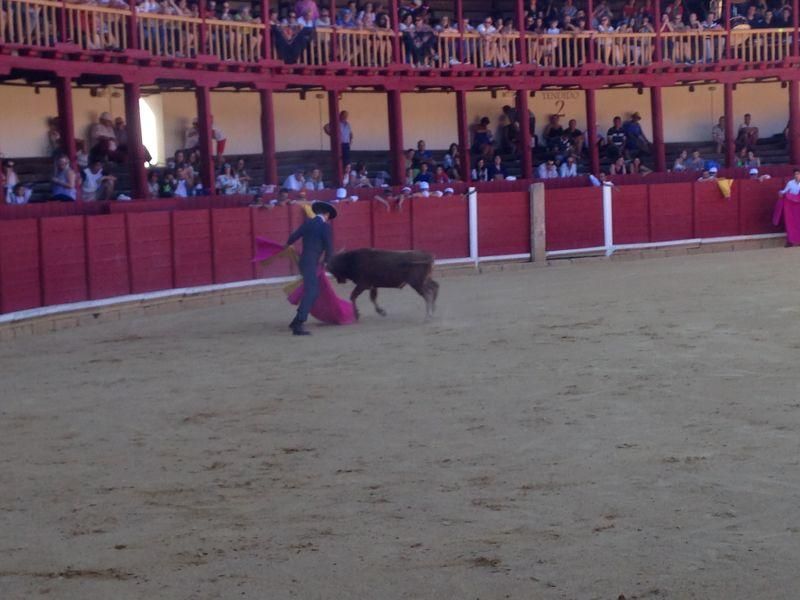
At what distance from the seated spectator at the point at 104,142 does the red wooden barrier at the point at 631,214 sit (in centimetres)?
827

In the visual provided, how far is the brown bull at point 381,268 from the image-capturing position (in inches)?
530

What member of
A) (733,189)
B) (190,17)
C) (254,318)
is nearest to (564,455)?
(254,318)

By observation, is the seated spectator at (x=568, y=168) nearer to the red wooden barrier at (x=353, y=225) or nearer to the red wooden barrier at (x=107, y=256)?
the red wooden barrier at (x=353, y=225)

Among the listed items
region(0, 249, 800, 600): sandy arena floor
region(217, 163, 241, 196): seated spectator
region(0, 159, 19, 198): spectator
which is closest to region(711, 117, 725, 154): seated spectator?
region(217, 163, 241, 196): seated spectator

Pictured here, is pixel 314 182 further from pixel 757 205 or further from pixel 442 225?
pixel 757 205

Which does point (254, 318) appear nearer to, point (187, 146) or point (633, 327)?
point (633, 327)

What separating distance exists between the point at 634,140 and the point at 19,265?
52.6 feet

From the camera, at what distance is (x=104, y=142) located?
20.3m

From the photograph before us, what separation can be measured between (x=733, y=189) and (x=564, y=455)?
1843 centimetres

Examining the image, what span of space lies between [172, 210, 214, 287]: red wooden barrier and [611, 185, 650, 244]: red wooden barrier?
8.45 meters

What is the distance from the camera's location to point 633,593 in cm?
482

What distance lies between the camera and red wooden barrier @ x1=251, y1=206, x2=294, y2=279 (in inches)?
720

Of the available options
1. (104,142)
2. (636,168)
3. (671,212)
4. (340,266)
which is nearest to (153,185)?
(104,142)

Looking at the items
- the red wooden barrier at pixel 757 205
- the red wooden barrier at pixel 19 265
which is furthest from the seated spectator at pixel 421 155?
the red wooden barrier at pixel 19 265
